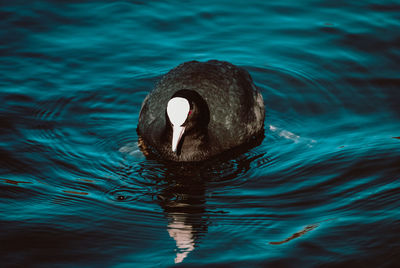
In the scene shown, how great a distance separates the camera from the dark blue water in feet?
18.1

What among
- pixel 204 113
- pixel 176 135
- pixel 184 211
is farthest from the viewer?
pixel 204 113

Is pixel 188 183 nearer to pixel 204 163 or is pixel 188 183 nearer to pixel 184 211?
pixel 204 163

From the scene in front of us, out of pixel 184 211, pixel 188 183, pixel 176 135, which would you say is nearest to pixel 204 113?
pixel 176 135

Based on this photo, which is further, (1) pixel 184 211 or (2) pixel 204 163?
(2) pixel 204 163

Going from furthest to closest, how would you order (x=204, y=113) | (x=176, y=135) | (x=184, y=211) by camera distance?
(x=204, y=113), (x=176, y=135), (x=184, y=211)

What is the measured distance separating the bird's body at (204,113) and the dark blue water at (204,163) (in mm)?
208

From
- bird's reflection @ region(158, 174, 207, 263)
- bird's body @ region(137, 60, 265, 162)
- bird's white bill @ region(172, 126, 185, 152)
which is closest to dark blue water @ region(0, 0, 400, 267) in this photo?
bird's reflection @ region(158, 174, 207, 263)

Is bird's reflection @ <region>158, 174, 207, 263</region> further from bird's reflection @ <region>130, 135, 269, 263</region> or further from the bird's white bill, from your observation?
the bird's white bill

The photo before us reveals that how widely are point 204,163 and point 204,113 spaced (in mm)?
552

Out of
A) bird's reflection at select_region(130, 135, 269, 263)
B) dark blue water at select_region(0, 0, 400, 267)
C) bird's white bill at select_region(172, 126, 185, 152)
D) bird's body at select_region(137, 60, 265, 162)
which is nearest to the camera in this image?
dark blue water at select_region(0, 0, 400, 267)

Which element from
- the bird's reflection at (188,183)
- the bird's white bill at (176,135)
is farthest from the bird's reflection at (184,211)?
the bird's white bill at (176,135)

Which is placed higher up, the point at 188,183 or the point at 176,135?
the point at 176,135

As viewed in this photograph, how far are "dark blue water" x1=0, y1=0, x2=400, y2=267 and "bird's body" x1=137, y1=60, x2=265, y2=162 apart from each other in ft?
0.68

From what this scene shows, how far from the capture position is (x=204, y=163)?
283 inches
